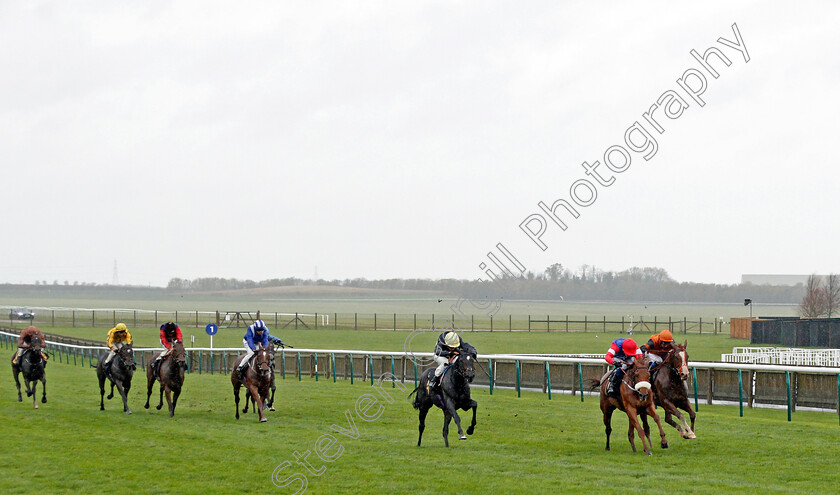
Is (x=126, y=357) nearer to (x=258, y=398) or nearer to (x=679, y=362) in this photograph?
(x=258, y=398)

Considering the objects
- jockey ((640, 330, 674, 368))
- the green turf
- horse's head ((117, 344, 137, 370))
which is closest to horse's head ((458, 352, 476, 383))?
jockey ((640, 330, 674, 368))

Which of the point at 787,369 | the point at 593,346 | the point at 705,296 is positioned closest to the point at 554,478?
the point at 787,369

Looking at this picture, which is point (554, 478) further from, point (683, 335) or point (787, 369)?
point (683, 335)

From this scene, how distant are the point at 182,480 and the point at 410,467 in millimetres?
2598

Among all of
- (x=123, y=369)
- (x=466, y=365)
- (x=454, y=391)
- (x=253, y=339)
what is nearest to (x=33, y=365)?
(x=123, y=369)

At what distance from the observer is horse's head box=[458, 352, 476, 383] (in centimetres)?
1253

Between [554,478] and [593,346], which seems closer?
[554,478]

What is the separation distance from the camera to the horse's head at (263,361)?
16.4 metres

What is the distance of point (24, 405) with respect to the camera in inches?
741

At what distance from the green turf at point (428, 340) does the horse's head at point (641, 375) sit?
23.3 m

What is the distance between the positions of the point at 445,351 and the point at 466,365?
1.81 ft

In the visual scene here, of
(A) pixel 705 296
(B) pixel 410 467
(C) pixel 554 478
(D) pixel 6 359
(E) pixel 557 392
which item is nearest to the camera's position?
(C) pixel 554 478

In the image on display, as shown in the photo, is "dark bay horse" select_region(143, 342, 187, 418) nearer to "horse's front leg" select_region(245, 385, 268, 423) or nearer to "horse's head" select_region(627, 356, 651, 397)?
"horse's front leg" select_region(245, 385, 268, 423)

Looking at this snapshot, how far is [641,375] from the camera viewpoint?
12102 mm
